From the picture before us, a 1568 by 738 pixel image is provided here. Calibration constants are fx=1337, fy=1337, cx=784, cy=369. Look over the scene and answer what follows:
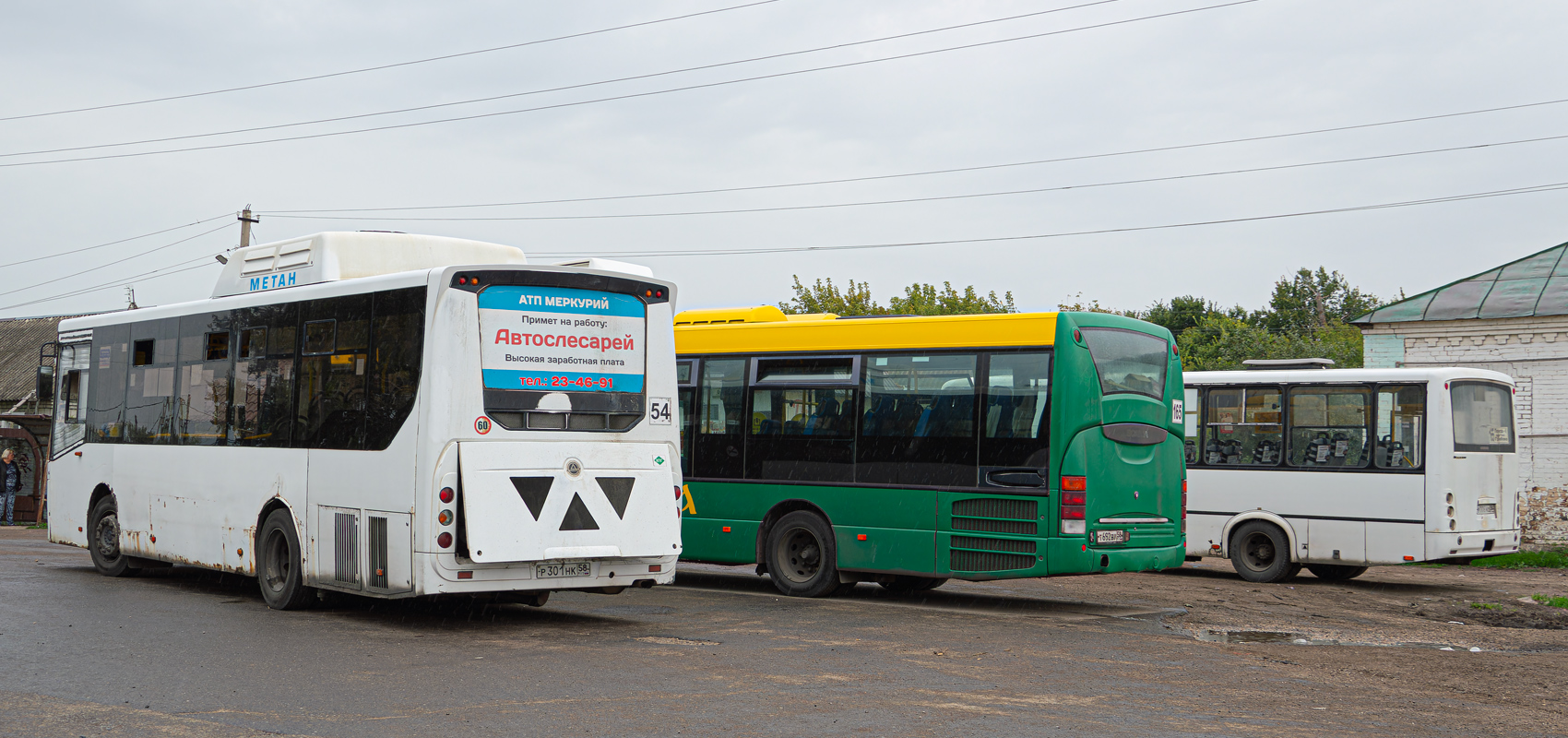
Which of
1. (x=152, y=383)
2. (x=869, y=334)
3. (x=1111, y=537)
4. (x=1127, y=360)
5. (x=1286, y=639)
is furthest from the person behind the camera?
(x=869, y=334)

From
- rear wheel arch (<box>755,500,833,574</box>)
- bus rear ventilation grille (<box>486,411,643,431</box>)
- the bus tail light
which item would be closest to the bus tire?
the bus tail light

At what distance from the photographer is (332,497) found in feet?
36.9

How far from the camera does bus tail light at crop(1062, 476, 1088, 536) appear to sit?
1252cm

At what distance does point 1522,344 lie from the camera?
76.9ft

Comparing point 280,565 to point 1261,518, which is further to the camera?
point 1261,518

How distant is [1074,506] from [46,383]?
468 inches

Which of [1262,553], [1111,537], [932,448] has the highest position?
[932,448]

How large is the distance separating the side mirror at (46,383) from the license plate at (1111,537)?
12063mm

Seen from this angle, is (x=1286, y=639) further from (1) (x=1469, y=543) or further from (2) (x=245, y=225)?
(2) (x=245, y=225)

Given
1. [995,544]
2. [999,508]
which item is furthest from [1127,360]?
[995,544]

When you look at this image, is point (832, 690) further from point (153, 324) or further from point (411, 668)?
point (153, 324)

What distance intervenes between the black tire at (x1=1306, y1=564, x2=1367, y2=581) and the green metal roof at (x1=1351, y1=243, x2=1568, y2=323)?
7.34m

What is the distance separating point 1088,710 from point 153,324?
10.9 metres

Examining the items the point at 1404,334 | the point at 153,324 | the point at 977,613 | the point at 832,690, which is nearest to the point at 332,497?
the point at 153,324
